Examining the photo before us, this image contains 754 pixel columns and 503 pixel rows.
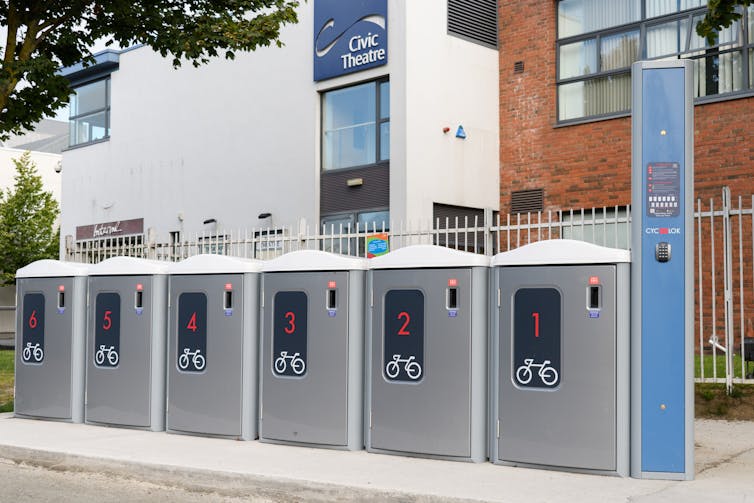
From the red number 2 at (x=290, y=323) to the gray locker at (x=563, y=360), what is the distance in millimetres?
1920

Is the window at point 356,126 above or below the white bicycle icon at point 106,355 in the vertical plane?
above

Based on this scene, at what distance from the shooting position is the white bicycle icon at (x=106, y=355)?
942 cm

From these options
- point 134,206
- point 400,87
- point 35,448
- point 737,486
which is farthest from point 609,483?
point 134,206

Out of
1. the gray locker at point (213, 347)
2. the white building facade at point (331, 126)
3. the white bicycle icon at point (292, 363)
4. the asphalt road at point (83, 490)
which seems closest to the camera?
the asphalt road at point (83, 490)

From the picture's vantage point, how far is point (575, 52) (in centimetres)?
1892

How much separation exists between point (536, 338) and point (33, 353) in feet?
18.5

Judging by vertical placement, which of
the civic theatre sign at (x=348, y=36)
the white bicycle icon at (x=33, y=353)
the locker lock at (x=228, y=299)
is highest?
the civic theatre sign at (x=348, y=36)

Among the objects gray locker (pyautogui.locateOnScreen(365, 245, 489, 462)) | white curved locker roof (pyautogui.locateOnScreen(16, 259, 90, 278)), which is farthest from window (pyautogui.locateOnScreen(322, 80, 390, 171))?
gray locker (pyautogui.locateOnScreen(365, 245, 489, 462))

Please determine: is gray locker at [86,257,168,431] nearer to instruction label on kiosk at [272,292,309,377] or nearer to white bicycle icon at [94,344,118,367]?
white bicycle icon at [94,344,118,367]

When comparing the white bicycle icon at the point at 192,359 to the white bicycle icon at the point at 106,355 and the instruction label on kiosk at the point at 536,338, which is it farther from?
the instruction label on kiosk at the point at 536,338

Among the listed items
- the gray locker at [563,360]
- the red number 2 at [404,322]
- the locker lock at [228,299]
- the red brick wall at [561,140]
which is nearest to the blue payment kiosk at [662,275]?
the gray locker at [563,360]

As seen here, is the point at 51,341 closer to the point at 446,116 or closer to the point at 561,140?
the point at 446,116

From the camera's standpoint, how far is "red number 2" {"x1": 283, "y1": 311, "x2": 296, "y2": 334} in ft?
27.2

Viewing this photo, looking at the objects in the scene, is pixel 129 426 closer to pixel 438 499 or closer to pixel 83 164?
pixel 438 499
